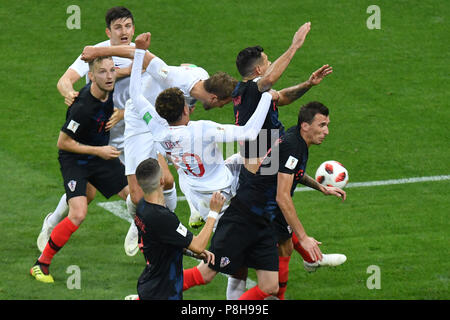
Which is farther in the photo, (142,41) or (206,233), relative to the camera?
(142,41)

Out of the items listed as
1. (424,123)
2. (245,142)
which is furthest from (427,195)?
(245,142)

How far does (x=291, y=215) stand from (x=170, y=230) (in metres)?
1.48

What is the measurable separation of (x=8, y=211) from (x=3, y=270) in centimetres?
188

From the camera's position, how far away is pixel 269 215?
9227 millimetres

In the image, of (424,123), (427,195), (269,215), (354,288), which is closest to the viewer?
(269,215)

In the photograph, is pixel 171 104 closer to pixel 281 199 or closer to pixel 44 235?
pixel 281 199

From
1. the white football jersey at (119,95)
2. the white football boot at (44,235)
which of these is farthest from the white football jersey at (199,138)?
the white football boot at (44,235)

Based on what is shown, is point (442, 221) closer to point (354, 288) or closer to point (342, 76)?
point (354, 288)

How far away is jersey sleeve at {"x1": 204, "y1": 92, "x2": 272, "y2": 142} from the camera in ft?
29.6

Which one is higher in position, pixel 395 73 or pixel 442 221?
pixel 395 73

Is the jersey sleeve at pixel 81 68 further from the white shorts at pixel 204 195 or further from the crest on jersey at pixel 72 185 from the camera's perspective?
the white shorts at pixel 204 195

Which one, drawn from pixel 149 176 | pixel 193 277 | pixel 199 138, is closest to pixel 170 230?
pixel 149 176

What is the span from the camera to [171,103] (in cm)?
902

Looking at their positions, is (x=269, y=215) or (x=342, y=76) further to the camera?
(x=342, y=76)
